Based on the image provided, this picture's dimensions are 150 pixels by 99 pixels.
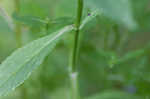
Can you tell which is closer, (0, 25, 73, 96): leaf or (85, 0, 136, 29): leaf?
(0, 25, 73, 96): leaf

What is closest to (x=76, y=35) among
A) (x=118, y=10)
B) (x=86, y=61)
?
(x=118, y=10)

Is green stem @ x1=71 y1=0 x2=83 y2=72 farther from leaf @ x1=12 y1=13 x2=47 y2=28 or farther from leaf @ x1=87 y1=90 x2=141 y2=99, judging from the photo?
leaf @ x1=87 y1=90 x2=141 y2=99

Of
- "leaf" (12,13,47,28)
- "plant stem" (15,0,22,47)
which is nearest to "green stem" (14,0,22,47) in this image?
"plant stem" (15,0,22,47)

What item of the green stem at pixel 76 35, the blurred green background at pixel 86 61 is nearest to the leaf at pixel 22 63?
the green stem at pixel 76 35

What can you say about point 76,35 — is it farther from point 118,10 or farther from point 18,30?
point 18,30

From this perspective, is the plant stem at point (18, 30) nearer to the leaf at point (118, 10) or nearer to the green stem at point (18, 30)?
the green stem at point (18, 30)

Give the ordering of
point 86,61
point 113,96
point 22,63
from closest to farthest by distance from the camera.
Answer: point 22,63 → point 113,96 → point 86,61

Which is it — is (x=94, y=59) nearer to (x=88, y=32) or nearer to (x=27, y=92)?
(x=88, y=32)
